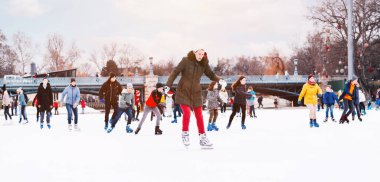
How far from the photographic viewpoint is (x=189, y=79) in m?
6.21

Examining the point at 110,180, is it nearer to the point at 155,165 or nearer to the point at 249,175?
the point at 155,165

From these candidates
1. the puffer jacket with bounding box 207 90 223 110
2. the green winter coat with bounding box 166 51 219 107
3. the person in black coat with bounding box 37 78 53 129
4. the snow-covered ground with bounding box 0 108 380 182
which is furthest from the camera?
the person in black coat with bounding box 37 78 53 129

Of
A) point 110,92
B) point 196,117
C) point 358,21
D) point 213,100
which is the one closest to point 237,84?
point 213,100

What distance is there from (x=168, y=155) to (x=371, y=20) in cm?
2949

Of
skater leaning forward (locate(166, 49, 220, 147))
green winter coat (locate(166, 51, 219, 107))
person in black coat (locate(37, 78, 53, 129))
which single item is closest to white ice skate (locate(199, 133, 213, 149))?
skater leaning forward (locate(166, 49, 220, 147))

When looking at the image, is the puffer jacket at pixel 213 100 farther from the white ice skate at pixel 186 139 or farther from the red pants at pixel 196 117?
the white ice skate at pixel 186 139

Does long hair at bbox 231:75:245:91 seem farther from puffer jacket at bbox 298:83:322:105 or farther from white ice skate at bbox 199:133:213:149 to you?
white ice skate at bbox 199:133:213:149

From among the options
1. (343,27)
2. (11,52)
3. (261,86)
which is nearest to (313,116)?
(343,27)

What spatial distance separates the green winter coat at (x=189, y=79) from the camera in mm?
6180

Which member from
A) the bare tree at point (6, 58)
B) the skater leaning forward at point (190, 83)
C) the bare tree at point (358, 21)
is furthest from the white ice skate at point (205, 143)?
the bare tree at point (6, 58)

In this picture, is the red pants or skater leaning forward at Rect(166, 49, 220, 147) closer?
skater leaning forward at Rect(166, 49, 220, 147)

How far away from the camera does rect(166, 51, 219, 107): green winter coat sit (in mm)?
6180

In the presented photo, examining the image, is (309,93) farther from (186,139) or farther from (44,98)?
(44,98)

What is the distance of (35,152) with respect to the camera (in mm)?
6273
